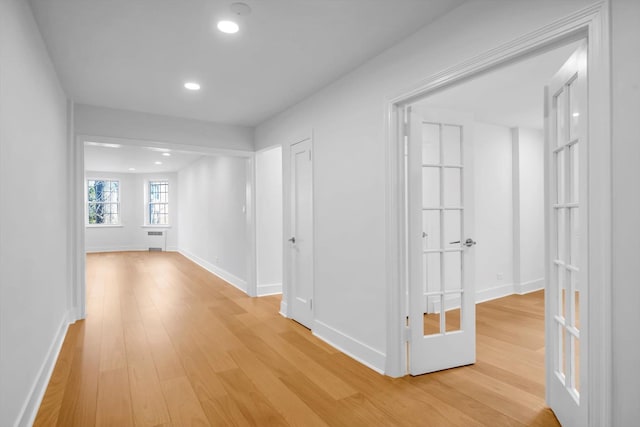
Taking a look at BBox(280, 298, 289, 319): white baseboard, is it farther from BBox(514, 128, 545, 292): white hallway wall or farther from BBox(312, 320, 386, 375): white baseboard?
BBox(514, 128, 545, 292): white hallway wall

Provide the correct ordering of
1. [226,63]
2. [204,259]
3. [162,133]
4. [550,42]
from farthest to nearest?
1. [204,259]
2. [162,133]
3. [226,63]
4. [550,42]

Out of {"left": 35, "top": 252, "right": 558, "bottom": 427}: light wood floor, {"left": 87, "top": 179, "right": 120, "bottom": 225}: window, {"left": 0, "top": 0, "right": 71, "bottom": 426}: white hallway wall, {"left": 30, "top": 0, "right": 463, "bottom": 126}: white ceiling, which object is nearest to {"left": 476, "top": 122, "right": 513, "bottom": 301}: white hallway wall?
{"left": 35, "top": 252, "right": 558, "bottom": 427}: light wood floor

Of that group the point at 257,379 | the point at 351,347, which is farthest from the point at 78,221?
the point at 351,347

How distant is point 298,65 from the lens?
3.09 metres

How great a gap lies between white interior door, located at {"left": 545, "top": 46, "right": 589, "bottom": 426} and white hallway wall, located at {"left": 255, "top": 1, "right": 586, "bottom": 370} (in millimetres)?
460

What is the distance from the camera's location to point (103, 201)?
37.4 feet

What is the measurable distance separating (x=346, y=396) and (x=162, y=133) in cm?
389

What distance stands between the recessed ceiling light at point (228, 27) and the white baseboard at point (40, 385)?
258cm

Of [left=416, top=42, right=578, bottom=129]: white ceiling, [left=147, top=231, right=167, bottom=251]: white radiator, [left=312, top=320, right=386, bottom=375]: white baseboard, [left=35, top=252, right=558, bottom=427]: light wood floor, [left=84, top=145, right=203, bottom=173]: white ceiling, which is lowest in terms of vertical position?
[left=35, top=252, right=558, bottom=427]: light wood floor

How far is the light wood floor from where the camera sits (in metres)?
2.19

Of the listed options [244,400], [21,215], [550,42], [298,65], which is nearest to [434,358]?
[244,400]

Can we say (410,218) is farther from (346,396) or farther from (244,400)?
(244,400)

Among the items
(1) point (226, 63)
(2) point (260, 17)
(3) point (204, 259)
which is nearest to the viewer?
(2) point (260, 17)

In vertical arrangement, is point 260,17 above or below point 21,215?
above
